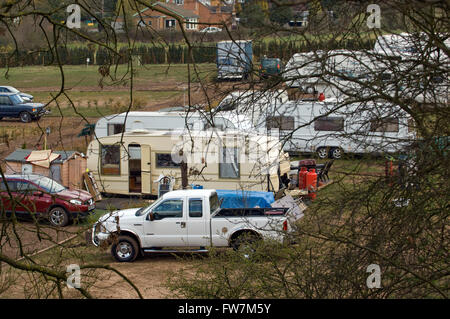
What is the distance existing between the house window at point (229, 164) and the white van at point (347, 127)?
11.7 m

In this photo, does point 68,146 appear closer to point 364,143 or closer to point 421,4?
point 364,143

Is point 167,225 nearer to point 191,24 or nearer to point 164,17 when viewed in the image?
point 164,17

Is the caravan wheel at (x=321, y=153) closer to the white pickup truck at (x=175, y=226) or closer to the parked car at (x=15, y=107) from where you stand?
the white pickup truck at (x=175, y=226)

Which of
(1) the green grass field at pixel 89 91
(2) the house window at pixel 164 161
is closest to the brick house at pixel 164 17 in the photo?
(2) the house window at pixel 164 161

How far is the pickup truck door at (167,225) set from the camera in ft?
45.1

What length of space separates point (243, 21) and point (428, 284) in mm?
2508

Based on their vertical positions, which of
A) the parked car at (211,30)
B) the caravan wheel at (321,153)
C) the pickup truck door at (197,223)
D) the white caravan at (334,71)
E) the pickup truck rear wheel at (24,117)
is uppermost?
the parked car at (211,30)

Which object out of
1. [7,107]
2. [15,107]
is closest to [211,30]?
[15,107]

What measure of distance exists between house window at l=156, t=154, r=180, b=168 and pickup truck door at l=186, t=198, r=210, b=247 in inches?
222

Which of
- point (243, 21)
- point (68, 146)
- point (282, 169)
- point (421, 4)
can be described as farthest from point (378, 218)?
point (68, 146)

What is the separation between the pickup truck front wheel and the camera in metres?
13.9

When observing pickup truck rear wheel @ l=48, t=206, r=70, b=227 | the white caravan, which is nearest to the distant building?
the white caravan

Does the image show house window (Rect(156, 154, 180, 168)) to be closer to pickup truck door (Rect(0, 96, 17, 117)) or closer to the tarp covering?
the tarp covering
